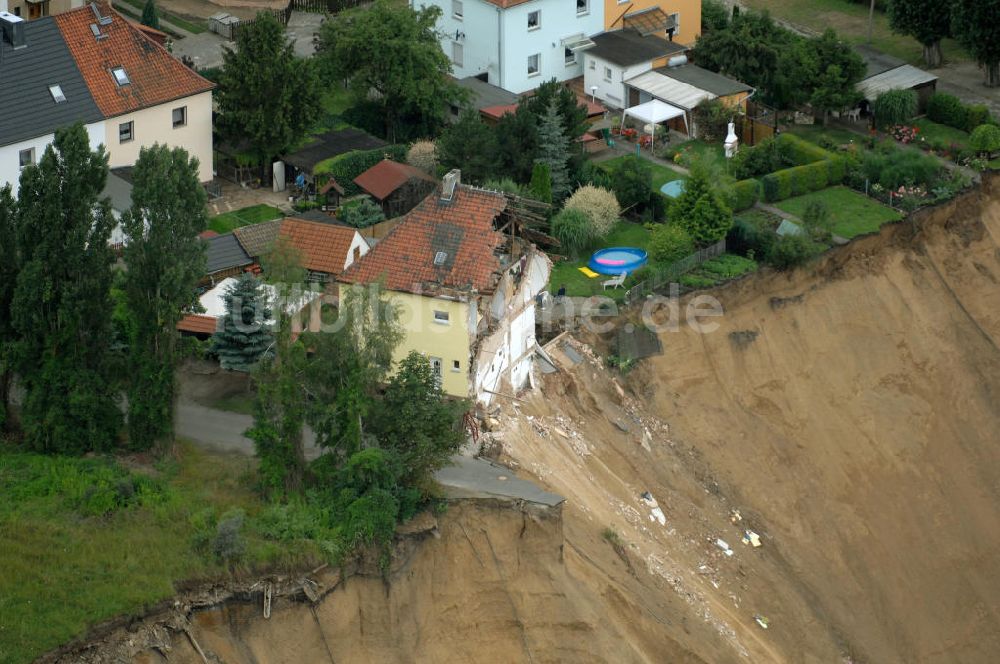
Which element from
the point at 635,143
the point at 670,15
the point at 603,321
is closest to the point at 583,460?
the point at 603,321

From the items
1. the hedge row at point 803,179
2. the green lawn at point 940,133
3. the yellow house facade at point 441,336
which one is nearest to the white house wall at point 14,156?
the yellow house facade at point 441,336

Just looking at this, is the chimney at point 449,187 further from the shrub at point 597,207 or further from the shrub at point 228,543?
the shrub at point 228,543

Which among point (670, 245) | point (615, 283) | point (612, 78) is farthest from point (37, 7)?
point (670, 245)

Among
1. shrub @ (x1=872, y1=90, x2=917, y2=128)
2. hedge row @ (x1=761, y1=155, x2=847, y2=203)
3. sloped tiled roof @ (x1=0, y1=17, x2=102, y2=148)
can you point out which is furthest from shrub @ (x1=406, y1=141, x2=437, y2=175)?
shrub @ (x1=872, y1=90, x2=917, y2=128)

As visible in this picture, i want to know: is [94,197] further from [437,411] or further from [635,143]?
[635,143]

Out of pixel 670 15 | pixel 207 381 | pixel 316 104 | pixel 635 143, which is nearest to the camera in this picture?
pixel 207 381

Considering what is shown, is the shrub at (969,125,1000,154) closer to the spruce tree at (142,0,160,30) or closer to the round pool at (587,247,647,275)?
the round pool at (587,247,647,275)

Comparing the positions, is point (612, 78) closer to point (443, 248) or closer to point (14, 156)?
point (443, 248)
